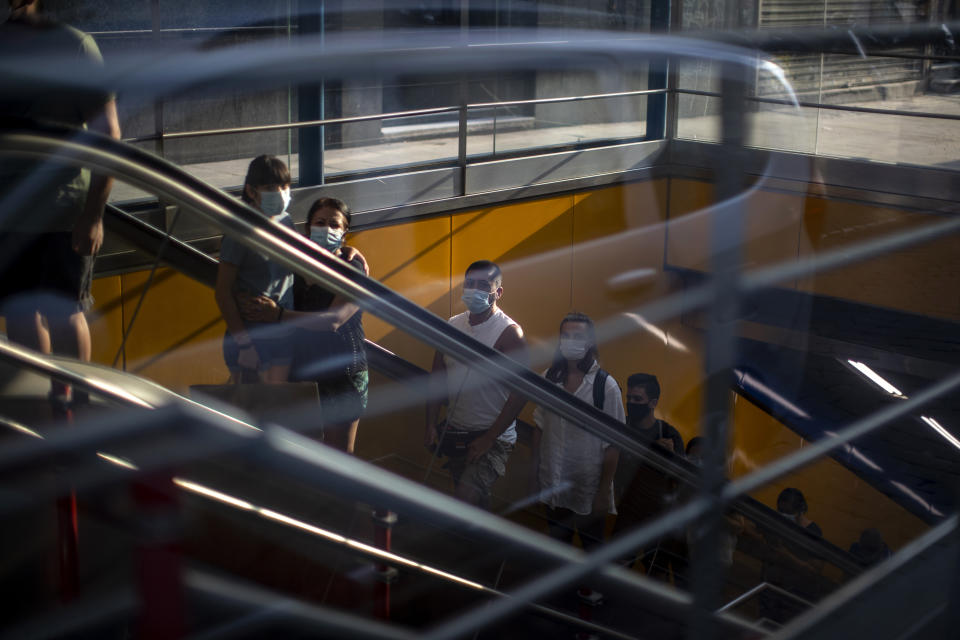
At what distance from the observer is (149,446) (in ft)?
1.65

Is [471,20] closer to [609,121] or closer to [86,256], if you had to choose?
[609,121]

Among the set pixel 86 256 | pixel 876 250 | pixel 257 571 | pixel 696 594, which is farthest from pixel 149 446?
pixel 86 256

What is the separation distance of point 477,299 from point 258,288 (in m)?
0.87

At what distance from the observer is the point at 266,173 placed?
2348 millimetres

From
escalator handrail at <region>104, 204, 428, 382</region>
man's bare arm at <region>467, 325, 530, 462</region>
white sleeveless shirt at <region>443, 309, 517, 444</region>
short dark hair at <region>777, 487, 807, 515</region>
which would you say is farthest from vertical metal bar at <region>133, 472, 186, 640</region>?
short dark hair at <region>777, 487, 807, 515</region>

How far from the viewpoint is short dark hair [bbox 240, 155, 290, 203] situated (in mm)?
2336

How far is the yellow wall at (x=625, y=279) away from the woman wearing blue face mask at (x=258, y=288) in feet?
2.32

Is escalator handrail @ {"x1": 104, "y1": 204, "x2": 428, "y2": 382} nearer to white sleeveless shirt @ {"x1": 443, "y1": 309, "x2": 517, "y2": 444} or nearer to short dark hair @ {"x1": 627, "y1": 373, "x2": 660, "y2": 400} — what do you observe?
white sleeveless shirt @ {"x1": 443, "y1": 309, "x2": 517, "y2": 444}

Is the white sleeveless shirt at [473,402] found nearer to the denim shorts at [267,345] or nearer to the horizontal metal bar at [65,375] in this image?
the denim shorts at [267,345]

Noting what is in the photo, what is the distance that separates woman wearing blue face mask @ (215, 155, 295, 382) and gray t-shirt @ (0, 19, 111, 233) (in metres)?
0.39

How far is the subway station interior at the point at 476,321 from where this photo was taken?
0.78 meters

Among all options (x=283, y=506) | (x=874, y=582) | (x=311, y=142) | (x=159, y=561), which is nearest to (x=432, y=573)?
(x=283, y=506)

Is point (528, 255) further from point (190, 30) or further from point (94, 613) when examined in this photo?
point (94, 613)

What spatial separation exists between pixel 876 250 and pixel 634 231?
4654 millimetres
